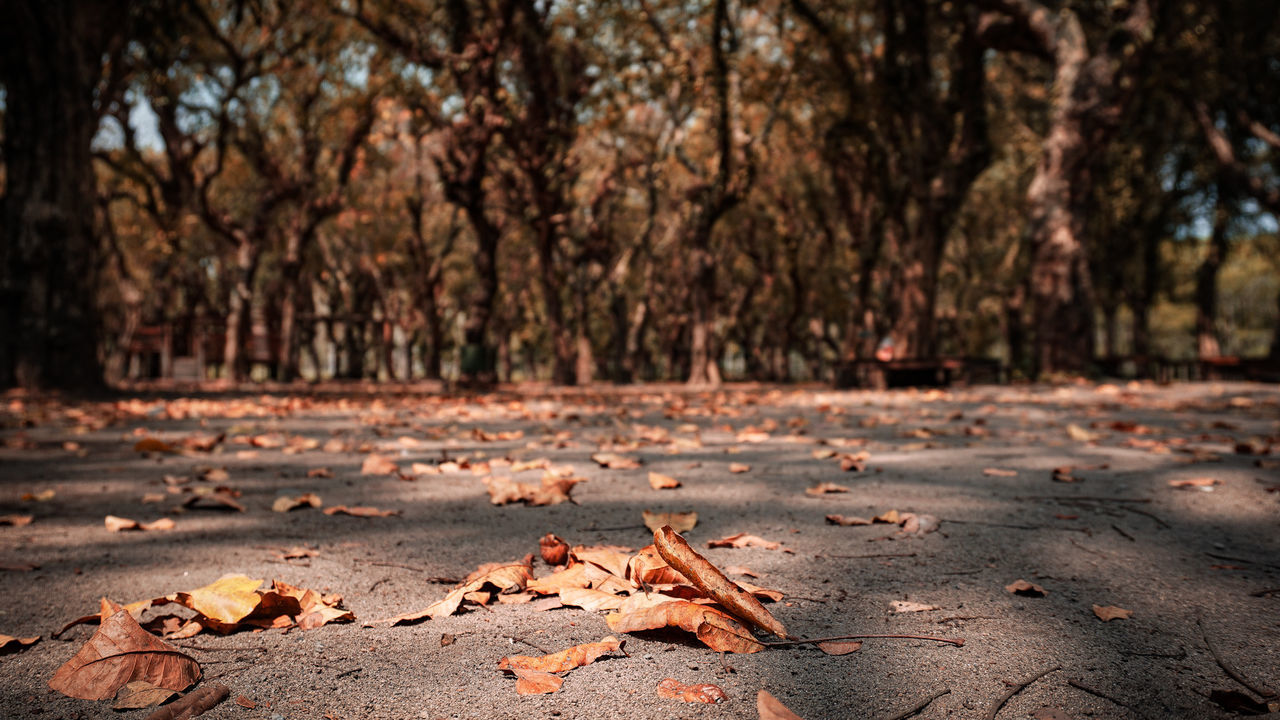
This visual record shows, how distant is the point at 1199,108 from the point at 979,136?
897 cm

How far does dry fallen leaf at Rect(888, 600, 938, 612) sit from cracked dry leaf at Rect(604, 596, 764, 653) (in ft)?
1.36

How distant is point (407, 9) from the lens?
468 inches

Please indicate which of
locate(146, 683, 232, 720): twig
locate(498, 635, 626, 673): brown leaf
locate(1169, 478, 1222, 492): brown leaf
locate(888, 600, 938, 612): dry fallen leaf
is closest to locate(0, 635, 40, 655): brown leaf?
locate(146, 683, 232, 720): twig

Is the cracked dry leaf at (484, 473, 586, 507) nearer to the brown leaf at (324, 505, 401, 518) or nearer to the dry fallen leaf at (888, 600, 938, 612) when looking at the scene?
the brown leaf at (324, 505, 401, 518)

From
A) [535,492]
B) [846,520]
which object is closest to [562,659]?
[846,520]

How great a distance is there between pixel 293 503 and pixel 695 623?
2188mm

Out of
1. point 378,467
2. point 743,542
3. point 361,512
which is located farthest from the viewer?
point 378,467

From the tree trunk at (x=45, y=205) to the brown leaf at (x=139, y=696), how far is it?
389 inches

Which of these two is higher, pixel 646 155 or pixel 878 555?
pixel 646 155

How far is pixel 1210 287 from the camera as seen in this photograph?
842 inches

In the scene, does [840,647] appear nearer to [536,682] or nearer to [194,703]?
[536,682]

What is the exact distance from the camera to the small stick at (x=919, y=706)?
4.05 feet

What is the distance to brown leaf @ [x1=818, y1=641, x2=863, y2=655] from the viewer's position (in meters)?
1.49

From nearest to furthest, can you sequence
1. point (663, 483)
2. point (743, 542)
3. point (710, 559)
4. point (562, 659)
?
point (562, 659)
point (710, 559)
point (743, 542)
point (663, 483)
